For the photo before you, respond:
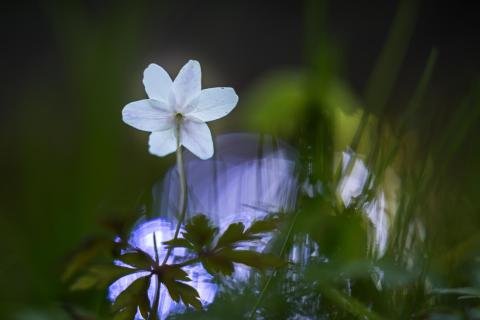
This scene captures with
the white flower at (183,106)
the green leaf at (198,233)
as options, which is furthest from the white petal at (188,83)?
the green leaf at (198,233)

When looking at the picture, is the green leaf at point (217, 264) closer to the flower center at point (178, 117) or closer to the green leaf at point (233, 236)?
the green leaf at point (233, 236)

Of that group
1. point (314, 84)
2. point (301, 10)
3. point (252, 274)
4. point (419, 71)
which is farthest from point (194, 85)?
point (301, 10)

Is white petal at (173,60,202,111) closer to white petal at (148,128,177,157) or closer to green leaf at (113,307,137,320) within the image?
white petal at (148,128,177,157)

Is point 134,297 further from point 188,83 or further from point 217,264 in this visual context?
point 188,83

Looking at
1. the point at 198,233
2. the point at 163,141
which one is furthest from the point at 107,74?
the point at 198,233

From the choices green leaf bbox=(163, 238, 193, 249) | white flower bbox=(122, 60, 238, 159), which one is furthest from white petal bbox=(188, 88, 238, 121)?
green leaf bbox=(163, 238, 193, 249)
